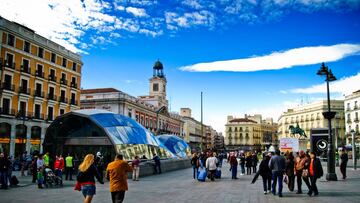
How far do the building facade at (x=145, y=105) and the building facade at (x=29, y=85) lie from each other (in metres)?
13.0

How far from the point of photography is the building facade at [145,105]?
7031cm

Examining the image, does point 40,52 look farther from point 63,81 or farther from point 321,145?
point 321,145

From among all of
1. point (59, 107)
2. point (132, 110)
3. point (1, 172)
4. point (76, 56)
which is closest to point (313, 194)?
point (1, 172)

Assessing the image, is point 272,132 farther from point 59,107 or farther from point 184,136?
point 59,107

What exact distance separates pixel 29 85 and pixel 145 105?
35848mm

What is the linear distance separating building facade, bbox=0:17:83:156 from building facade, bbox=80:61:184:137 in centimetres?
1304

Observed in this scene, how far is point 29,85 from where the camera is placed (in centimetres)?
4881

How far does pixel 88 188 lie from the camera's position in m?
8.12

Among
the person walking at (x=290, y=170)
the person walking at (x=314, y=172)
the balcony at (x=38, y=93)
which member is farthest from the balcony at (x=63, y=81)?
the person walking at (x=314, y=172)

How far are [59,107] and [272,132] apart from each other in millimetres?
126153

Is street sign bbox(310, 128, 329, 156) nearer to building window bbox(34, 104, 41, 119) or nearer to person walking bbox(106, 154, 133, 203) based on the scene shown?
person walking bbox(106, 154, 133, 203)

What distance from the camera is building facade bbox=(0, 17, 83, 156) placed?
44062 millimetres

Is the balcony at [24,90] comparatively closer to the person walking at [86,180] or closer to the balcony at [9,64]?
the balcony at [9,64]

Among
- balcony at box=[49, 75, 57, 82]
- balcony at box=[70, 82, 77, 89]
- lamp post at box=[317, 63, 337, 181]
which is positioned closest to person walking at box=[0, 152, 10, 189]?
lamp post at box=[317, 63, 337, 181]
